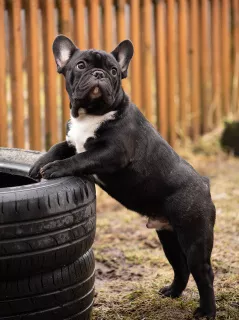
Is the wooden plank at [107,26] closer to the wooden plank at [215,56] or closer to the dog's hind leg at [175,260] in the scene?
the wooden plank at [215,56]

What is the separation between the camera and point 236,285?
15.7 feet

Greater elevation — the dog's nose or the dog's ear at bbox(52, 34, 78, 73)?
the dog's ear at bbox(52, 34, 78, 73)

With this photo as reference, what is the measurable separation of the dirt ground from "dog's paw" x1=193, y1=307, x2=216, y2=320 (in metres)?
0.07

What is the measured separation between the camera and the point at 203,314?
420 cm

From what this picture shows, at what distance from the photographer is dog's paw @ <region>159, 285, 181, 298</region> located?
15.1 feet

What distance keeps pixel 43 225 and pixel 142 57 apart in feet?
16.8

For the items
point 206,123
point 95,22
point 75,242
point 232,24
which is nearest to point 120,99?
point 75,242

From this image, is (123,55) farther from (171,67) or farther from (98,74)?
(171,67)

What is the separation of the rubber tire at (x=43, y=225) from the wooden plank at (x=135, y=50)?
4.42 meters

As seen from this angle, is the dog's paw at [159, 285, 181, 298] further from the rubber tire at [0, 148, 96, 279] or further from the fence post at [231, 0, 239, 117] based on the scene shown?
the fence post at [231, 0, 239, 117]

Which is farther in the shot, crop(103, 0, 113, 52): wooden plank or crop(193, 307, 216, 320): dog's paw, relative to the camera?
crop(103, 0, 113, 52): wooden plank

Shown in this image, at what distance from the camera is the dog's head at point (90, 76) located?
3855mm

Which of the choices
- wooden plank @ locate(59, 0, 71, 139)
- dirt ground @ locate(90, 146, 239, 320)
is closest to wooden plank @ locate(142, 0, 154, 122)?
wooden plank @ locate(59, 0, 71, 139)

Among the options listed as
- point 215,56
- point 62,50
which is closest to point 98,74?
point 62,50
